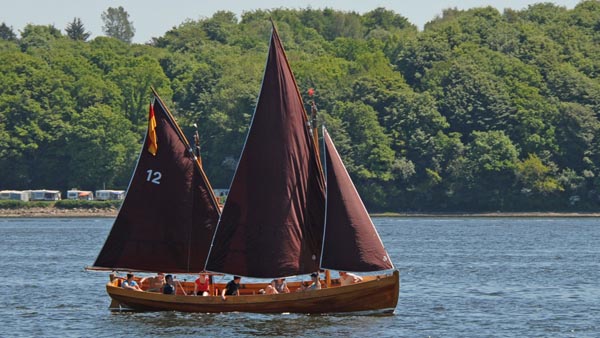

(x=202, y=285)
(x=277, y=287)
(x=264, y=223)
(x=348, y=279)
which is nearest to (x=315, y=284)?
(x=348, y=279)

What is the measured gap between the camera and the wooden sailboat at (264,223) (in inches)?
2368

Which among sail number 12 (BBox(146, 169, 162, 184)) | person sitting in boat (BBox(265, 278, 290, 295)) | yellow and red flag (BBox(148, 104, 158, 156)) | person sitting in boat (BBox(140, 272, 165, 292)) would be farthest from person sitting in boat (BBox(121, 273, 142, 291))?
person sitting in boat (BBox(265, 278, 290, 295))

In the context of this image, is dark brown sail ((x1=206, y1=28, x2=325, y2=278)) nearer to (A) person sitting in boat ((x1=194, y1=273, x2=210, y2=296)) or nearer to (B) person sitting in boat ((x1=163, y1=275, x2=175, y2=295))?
(A) person sitting in boat ((x1=194, y1=273, x2=210, y2=296))

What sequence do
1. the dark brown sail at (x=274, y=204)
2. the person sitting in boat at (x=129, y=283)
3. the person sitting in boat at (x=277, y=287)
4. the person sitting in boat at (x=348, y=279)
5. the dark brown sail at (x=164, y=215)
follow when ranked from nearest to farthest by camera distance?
the dark brown sail at (x=274, y=204), the person sitting in boat at (x=348, y=279), the person sitting in boat at (x=277, y=287), the dark brown sail at (x=164, y=215), the person sitting in boat at (x=129, y=283)

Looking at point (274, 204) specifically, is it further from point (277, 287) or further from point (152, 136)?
point (152, 136)

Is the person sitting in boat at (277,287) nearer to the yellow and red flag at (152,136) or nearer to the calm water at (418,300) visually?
the calm water at (418,300)

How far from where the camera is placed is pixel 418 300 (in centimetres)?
Result: 7069

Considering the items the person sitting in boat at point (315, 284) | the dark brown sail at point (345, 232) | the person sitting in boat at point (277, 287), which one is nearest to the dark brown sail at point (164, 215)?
the person sitting in boat at point (277, 287)

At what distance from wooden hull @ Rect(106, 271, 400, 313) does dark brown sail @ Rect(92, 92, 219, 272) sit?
2243mm

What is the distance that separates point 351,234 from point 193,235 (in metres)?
7.50

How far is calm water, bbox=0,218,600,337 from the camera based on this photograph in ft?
193

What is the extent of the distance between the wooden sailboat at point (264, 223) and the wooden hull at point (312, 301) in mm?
40

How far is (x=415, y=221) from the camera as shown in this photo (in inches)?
7761

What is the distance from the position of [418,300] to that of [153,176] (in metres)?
14.8
